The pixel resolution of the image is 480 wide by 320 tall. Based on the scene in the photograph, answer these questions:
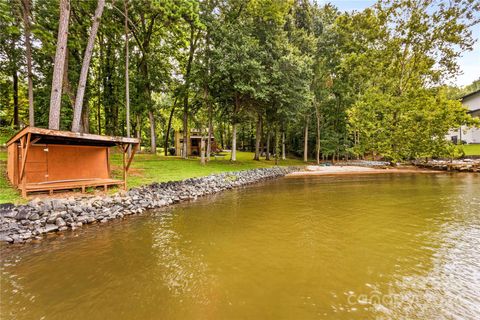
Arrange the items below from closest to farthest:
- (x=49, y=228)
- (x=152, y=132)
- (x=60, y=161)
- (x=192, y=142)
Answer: (x=49, y=228) < (x=60, y=161) < (x=152, y=132) < (x=192, y=142)

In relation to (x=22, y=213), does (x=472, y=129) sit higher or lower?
higher

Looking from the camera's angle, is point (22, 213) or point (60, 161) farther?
point (60, 161)

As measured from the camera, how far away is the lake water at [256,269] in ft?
12.1

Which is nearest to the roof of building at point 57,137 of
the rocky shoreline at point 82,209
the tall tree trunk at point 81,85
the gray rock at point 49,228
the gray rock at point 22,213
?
the tall tree trunk at point 81,85

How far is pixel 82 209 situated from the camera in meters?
8.59

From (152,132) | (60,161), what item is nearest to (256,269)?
(60,161)

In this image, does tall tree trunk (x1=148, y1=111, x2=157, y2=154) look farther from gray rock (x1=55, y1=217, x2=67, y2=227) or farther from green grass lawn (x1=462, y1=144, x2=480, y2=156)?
green grass lawn (x1=462, y1=144, x2=480, y2=156)

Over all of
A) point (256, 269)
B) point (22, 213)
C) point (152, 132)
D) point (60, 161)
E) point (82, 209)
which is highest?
point (152, 132)

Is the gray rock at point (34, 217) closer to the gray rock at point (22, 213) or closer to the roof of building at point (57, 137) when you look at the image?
the gray rock at point (22, 213)

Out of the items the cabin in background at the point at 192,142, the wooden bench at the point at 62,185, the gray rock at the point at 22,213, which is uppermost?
the cabin in background at the point at 192,142

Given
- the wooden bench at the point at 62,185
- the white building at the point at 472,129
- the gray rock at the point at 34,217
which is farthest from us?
the white building at the point at 472,129

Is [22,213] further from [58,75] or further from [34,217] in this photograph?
[58,75]

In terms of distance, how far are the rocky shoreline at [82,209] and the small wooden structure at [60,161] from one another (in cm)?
120

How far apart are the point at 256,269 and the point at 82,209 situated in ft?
23.1
